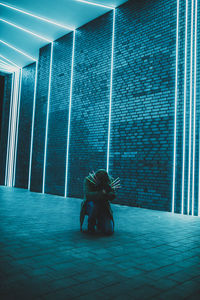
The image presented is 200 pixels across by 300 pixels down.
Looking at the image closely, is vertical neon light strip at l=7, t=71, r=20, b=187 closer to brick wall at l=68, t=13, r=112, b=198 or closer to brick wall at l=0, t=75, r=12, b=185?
brick wall at l=0, t=75, r=12, b=185

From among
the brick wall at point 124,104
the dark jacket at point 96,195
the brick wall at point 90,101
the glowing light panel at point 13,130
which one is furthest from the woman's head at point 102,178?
the glowing light panel at point 13,130

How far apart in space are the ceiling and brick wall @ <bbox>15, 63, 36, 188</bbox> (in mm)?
1458

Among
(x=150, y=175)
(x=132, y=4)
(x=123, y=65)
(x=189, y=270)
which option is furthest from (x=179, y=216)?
(x=132, y=4)

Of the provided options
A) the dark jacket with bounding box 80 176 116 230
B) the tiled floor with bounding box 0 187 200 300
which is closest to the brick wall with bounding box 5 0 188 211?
the tiled floor with bounding box 0 187 200 300

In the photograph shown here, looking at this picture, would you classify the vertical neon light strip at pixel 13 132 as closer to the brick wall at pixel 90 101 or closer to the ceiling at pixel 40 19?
the ceiling at pixel 40 19

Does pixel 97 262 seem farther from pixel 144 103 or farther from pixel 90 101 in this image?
pixel 90 101

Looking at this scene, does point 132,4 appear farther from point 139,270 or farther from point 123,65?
point 139,270

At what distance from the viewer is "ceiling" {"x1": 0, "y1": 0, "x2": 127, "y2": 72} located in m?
7.42

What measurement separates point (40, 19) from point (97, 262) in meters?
8.18

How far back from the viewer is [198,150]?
5.35m

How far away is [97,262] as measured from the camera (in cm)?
237

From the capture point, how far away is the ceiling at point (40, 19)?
7.42m

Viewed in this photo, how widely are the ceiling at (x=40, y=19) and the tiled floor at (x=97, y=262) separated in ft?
20.8

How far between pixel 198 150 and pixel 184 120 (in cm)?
73
